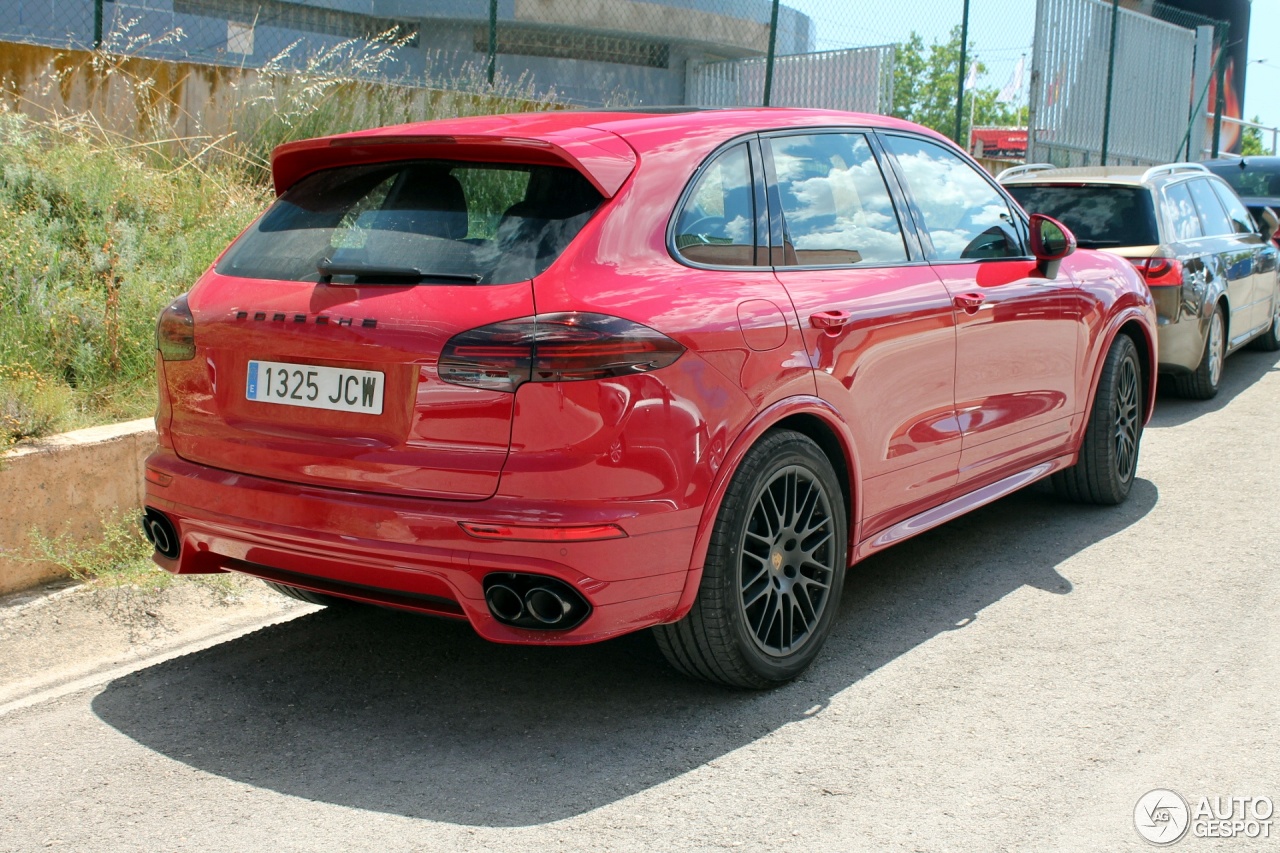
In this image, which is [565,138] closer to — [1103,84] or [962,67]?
[962,67]

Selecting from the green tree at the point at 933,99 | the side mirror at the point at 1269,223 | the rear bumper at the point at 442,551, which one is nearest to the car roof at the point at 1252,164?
the side mirror at the point at 1269,223

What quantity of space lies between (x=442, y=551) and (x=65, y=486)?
2.31 m

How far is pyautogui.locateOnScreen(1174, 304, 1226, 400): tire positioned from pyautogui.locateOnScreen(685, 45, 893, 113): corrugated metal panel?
263 inches

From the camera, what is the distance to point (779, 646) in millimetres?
4055

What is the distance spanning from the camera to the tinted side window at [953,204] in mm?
4898

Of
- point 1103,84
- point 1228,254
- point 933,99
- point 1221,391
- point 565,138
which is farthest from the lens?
point 933,99

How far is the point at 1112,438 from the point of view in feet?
20.2

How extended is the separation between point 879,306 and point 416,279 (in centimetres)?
160

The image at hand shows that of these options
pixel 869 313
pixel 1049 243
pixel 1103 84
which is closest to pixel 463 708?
pixel 869 313

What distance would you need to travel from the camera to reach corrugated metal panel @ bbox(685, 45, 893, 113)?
15430mm

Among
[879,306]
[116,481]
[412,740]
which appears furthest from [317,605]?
[879,306]

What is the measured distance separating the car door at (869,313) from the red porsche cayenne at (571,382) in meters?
0.01

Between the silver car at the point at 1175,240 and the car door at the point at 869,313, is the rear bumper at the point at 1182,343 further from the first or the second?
the car door at the point at 869,313

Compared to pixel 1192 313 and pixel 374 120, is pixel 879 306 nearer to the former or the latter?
pixel 1192 313
